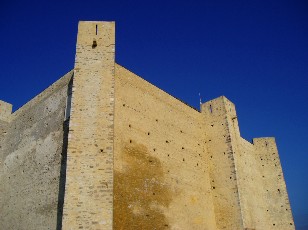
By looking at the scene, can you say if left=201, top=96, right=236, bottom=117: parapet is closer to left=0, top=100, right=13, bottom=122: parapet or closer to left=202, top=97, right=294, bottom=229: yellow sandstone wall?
left=202, top=97, right=294, bottom=229: yellow sandstone wall

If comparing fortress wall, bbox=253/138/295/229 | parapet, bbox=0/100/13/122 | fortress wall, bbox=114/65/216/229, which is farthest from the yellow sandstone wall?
parapet, bbox=0/100/13/122

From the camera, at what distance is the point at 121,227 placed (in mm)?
9539

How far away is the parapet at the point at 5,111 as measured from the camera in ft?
49.2

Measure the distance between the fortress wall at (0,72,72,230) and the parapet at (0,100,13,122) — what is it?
0.95m

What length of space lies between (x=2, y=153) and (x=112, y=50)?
812 centimetres

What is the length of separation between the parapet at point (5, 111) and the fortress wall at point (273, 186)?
47.6ft

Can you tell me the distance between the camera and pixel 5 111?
1516cm

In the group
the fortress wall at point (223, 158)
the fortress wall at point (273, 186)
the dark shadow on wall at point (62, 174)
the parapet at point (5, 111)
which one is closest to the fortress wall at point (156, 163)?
the fortress wall at point (223, 158)

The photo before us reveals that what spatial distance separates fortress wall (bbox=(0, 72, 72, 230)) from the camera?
10383 millimetres

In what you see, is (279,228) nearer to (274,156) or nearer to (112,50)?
(274,156)

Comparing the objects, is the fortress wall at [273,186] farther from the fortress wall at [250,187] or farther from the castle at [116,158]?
the castle at [116,158]

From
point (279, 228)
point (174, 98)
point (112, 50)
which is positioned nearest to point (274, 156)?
point (279, 228)

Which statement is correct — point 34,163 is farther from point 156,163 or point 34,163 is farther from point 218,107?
point 218,107

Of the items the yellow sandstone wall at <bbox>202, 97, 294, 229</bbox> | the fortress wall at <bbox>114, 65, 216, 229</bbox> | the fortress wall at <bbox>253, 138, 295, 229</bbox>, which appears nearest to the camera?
the fortress wall at <bbox>114, 65, 216, 229</bbox>
